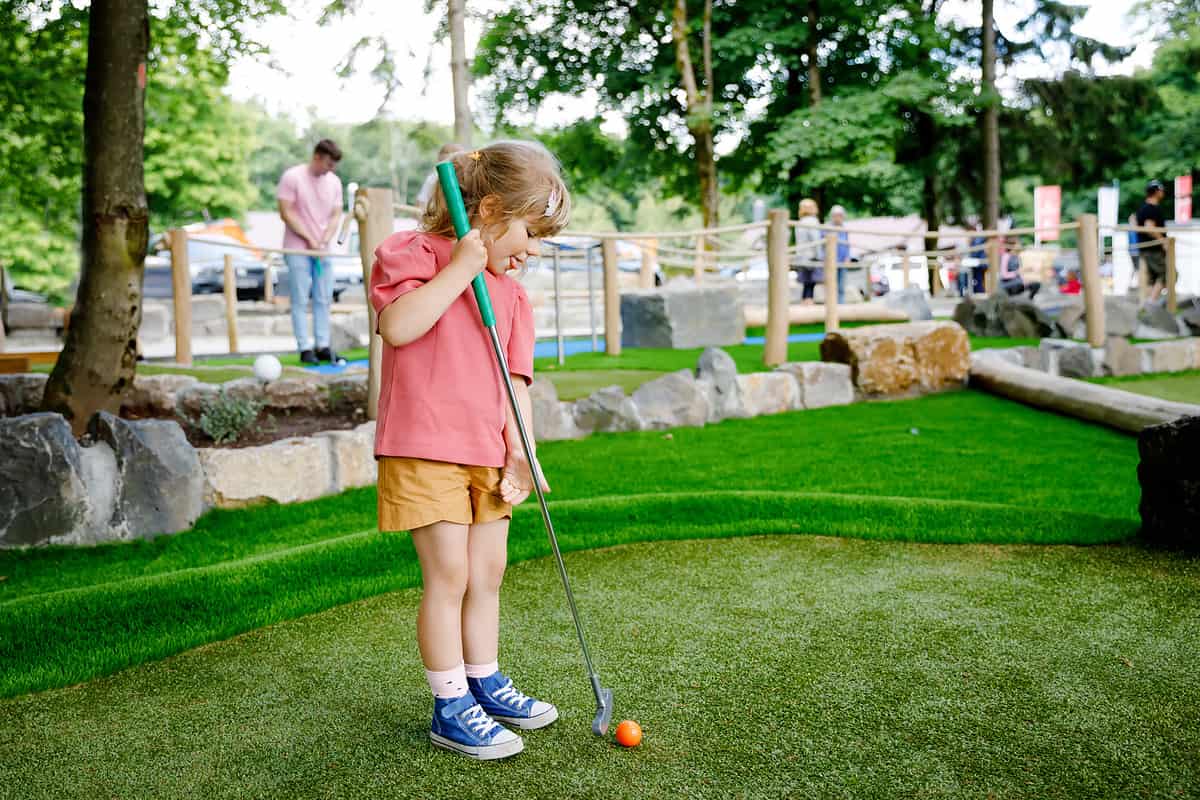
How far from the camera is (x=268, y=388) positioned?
5.20 meters

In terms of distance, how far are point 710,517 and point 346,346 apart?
7135mm

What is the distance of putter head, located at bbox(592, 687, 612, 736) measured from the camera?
178cm

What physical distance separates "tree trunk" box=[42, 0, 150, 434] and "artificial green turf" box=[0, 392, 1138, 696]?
89 centimetres

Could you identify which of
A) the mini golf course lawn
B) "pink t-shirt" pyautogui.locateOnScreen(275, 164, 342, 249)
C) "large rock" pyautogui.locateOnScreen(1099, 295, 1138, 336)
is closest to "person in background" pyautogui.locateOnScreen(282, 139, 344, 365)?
"pink t-shirt" pyautogui.locateOnScreen(275, 164, 342, 249)

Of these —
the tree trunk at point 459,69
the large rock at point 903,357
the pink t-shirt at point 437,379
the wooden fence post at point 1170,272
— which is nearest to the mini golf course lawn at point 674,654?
the pink t-shirt at point 437,379

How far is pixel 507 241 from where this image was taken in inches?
72.7

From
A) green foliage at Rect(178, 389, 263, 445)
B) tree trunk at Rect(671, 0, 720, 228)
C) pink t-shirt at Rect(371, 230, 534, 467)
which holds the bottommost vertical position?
green foliage at Rect(178, 389, 263, 445)

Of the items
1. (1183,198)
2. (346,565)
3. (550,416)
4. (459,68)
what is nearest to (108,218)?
(346,565)

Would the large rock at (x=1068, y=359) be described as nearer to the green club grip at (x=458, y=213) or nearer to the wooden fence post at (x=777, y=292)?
the wooden fence post at (x=777, y=292)

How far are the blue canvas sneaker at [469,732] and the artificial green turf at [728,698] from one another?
31 millimetres

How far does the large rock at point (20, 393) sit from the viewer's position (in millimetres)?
5008

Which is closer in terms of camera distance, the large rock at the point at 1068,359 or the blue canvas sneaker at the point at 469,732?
the blue canvas sneaker at the point at 469,732

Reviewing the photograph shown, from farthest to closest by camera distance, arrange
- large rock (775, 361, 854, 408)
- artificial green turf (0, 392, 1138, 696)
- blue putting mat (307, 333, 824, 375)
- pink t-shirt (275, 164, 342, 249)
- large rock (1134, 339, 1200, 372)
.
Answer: blue putting mat (307, 333, 824, 375)
large rock (1134, 339, 1200, 372)
pink t-shirt (275, 164, 342, 249)
large rock (775, 361, 854, 408)
artificial green turf (0, 392, 1138, 696)

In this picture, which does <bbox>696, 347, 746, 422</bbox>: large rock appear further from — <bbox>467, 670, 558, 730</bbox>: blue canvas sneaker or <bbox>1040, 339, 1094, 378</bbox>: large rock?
<bbox>467, 670, 558, 730</bbox>: blue canvas sneaker
